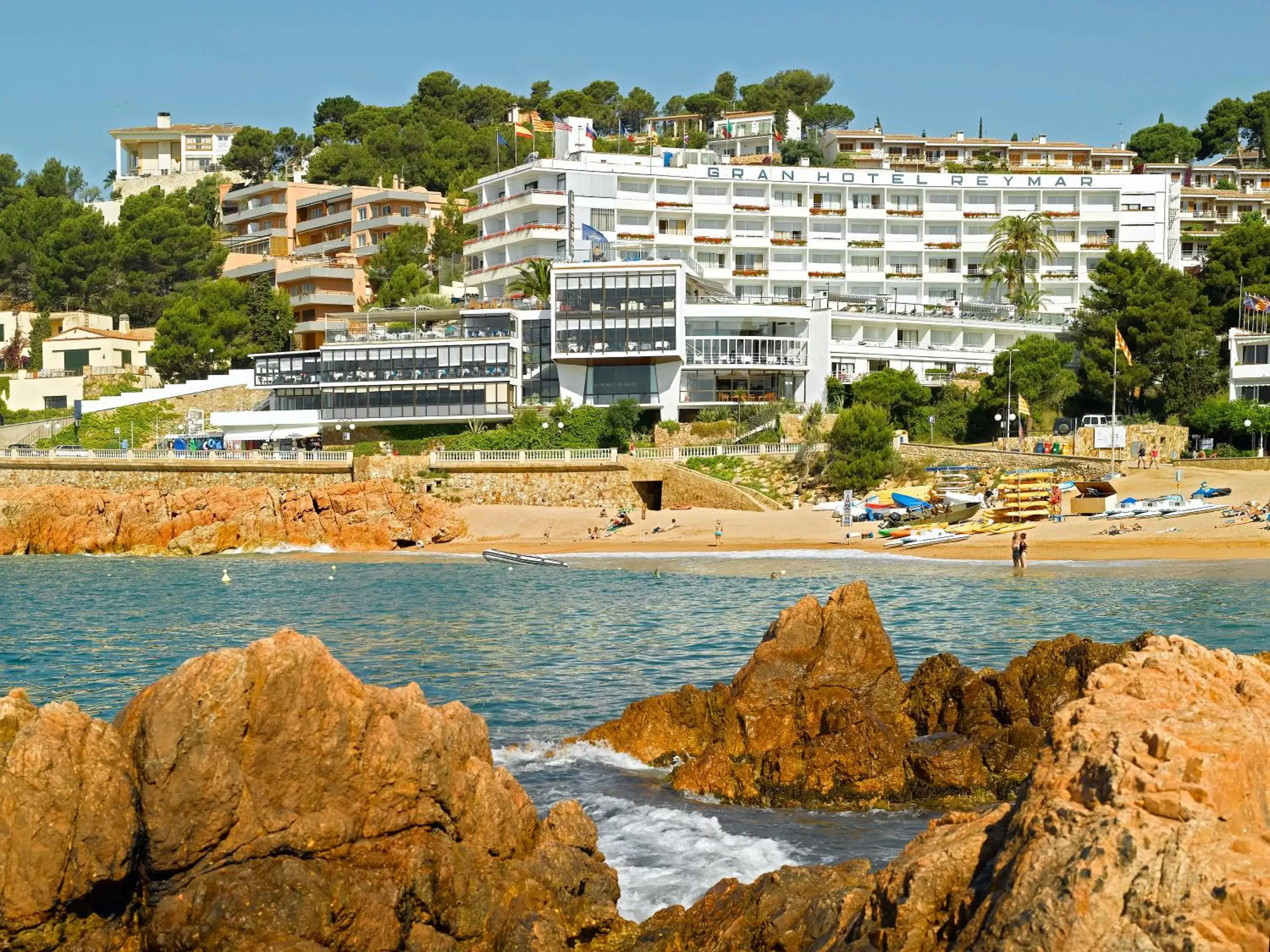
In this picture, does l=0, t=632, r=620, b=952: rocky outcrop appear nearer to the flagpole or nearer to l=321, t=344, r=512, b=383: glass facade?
the flagpole

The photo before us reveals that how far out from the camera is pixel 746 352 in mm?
71625

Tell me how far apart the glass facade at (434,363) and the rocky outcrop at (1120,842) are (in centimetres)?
6164

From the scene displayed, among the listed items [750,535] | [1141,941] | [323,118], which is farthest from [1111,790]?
[323,118]

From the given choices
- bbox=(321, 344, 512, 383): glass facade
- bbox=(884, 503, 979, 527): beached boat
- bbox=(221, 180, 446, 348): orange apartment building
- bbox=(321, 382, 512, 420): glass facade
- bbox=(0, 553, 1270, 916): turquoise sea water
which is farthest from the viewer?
bbox=(221, 180, 446, 348): orange apartment building

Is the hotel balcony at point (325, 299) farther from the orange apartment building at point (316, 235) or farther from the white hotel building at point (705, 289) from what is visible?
the white hotel building at point (705, 289)

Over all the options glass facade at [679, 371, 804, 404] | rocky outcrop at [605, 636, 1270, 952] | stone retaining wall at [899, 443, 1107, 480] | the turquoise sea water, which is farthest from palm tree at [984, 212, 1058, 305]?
rocky outcrop at [605, 636, 1270, 952]

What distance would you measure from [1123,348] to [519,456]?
91.9ft

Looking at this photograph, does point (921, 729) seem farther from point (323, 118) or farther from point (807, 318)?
point (323, 118)

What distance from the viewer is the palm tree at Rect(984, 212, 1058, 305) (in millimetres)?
85500

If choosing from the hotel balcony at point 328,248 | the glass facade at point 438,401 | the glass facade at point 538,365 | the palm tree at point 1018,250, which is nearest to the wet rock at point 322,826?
the glass facade at point 438,401

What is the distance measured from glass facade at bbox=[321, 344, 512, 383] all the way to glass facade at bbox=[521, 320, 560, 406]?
142cm

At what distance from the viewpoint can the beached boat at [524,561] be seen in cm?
5234

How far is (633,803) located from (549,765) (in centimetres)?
230

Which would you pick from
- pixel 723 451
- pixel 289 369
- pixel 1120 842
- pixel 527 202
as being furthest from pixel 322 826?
pixel 527 202
